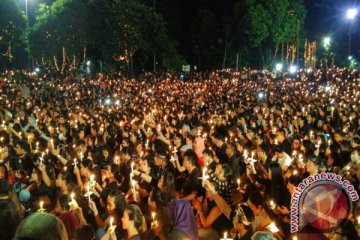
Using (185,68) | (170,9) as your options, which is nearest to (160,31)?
(185,68)

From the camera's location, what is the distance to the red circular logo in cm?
421

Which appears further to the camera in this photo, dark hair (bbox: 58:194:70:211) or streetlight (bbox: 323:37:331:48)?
streetlight (bbox: 323:37:331:48)

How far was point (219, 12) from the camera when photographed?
47.3 m

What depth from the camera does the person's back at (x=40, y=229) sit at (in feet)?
7.22

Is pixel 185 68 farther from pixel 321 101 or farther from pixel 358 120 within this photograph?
pixel 358 120

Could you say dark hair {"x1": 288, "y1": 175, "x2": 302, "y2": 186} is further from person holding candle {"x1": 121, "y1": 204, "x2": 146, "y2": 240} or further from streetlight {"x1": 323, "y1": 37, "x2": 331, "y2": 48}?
streetlight {"x1": 323, "y1": 37, "x2": 331, "y2": 48}

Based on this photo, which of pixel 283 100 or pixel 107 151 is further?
pixel 283 100

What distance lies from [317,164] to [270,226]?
274 cm

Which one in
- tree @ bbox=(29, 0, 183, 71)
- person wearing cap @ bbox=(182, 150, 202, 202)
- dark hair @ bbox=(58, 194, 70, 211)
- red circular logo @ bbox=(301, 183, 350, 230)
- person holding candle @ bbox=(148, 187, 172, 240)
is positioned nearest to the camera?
red circular logo @ bbox=(301, 183, 350, 230)

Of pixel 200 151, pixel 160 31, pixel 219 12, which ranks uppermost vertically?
pixel 219 12

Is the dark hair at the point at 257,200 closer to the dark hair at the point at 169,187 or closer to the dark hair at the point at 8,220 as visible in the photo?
the dark hair at the point at 169,187

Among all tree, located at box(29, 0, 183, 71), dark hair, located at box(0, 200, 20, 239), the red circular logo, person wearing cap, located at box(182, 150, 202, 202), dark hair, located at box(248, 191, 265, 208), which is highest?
tree, located at box(29, 0, 183, 71)

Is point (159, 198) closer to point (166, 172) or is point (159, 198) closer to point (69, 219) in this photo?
point (69, 219)

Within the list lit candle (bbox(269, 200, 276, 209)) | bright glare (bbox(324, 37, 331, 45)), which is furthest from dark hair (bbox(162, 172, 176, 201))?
bright glare (bbox(324, 37, 331, 45))
